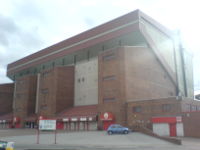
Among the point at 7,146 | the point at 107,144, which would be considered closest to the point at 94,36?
the point at 107,144

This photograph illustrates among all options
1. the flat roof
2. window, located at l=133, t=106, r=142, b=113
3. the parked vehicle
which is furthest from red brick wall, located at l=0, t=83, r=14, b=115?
the parked vehicle

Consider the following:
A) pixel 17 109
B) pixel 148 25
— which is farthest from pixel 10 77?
pixel 148 25

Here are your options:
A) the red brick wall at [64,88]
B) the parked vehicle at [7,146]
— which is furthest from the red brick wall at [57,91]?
the parked vehicle at [7,146]

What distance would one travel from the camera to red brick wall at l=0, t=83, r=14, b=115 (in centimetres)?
7700

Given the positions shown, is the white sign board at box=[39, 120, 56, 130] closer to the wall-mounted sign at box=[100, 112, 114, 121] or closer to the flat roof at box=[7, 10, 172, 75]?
the wall-mounted sign at box=[100, 112, 114, 121]

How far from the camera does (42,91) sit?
195ft

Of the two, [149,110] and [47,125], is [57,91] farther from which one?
[47,125]

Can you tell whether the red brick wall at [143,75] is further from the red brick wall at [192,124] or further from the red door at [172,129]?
the red brick wall at [192,124]

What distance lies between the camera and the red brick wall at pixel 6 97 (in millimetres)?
77000

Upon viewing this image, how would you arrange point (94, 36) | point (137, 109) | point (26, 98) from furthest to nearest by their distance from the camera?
point (26, 98), point (94, 36), point (137, 109)

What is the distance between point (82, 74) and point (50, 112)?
38.3 feet

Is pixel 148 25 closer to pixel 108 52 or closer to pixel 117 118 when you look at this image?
pixel 108 52

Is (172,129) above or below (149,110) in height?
below

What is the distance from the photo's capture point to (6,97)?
255ft
